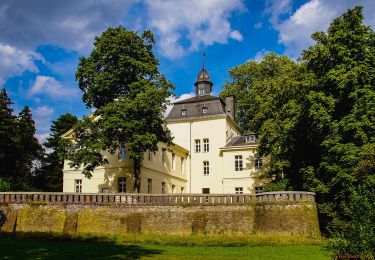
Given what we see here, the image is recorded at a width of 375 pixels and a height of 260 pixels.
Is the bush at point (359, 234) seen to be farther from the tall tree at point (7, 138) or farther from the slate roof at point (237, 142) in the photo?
the tall tree at point (7, 138)

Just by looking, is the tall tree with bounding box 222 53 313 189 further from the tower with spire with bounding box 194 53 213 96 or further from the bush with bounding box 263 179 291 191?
the tower with spire with bounding box 194 53 213 96

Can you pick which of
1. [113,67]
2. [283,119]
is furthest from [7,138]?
[283,119]

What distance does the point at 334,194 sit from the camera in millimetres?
23406

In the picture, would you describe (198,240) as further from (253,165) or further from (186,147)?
(186,147)

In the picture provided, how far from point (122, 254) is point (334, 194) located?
552 inches

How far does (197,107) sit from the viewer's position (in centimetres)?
4131

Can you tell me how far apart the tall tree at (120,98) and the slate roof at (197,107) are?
39.6 feet

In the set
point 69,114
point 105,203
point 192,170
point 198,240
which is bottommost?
point 198,240

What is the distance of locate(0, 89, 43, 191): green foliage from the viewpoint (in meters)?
38.4

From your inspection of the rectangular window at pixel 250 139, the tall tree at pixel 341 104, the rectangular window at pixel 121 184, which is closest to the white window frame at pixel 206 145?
the rectangular window at pixel 250 139

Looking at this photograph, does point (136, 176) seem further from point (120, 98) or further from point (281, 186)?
point (281, 186)

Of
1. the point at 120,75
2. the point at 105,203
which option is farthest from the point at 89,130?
the point at 105,203

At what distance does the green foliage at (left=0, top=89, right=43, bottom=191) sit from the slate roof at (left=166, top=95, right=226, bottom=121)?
49.7ft

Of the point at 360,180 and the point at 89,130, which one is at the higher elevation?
the point at 89,130
